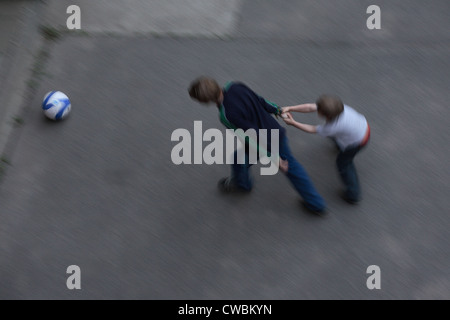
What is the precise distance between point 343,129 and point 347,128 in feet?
0.12

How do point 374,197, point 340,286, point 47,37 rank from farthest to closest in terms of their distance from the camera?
point 47,37
point 374,197
point 340,286

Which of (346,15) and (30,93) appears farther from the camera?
(346,15)

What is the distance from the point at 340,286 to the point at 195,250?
56.3 inches

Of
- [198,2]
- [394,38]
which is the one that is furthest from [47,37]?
→ [394,38]

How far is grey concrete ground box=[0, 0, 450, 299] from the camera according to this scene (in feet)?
18.8

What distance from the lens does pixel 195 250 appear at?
5.87 metres

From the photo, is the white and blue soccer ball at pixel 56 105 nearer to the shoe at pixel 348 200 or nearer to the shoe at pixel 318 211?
the shoe at pixel 318 211

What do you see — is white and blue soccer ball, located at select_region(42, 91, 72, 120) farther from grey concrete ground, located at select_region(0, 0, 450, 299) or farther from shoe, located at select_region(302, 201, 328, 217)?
shoe, located at select_region(302, 201, 328, 217)

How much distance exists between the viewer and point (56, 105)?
6535 mm

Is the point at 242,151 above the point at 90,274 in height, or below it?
above

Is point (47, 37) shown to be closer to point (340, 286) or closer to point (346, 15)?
point (346, 15)

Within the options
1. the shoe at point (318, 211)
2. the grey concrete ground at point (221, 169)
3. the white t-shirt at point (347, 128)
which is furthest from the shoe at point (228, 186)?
the white t-shirt at point (347, 128)

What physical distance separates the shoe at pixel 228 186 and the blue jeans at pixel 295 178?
88 millimetres

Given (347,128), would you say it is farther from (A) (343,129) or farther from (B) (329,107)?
(B) (329,107)
